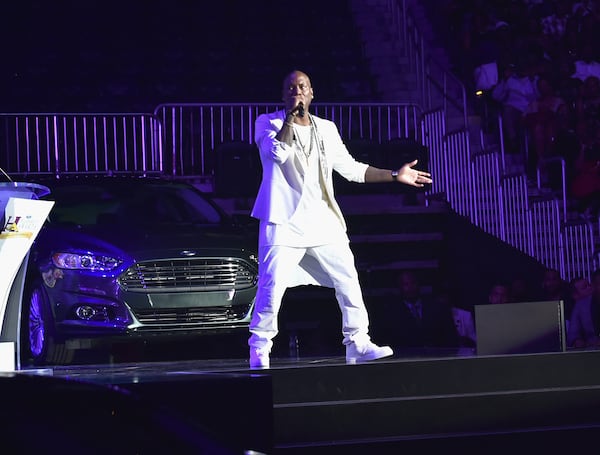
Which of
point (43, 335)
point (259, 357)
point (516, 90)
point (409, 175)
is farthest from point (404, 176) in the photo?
point (516, 90)

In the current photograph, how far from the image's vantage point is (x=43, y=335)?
10680mm

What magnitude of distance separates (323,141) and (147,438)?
5.27 m

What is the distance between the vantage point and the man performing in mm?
9109

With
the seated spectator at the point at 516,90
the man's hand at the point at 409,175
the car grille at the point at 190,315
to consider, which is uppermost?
the seated spectator at the point at 516,90

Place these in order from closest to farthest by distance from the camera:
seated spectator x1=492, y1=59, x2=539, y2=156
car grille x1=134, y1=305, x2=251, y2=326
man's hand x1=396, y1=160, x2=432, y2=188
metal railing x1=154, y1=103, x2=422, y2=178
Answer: man's hand x1=396, y1=160, x2=432, y2=188 → car grille x1=134, y1=305, x2=251, y2=326 → metal railing x1=154, y1=103, x2=422, y2=178 → seated spectator x1=492, y1=59, x2=539, y2=156

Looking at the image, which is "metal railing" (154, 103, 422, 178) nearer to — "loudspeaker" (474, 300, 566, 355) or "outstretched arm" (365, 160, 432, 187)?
"outstretched arm" (365, 160, 432, 187)

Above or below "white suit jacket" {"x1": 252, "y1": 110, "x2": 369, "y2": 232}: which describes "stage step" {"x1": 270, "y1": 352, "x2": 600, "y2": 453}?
below

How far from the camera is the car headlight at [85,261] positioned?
10703mm

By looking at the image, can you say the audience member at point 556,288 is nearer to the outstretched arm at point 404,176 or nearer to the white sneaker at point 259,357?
the outstretched arm at point 404,176

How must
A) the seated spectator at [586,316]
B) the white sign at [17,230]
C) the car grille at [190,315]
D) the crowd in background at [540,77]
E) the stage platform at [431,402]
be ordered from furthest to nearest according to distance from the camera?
1. the crowd in background at [540,77]
2. the seated spectator at [586,316]
3. the car grille at [190,315]
4. the stage platform at [431,402]
5. the white sign at [17,230]

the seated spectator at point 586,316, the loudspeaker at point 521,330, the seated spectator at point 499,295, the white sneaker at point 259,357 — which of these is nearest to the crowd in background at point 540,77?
the seated spectator at point 499,295

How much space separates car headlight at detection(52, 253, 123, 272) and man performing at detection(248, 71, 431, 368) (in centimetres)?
186

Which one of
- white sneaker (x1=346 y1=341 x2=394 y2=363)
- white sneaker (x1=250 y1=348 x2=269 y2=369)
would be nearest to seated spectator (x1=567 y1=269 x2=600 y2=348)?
white sneaker (x1=346 y1=341 x2=394 y2=363)

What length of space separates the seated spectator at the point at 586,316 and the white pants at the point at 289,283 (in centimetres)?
422
